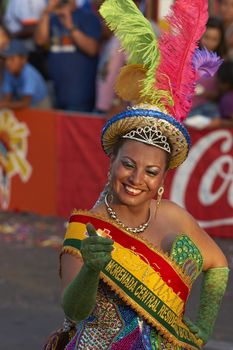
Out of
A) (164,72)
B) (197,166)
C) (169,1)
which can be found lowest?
(197,166)

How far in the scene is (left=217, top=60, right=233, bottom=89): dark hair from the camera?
9.97 metres

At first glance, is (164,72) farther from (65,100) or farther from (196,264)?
(65,100)

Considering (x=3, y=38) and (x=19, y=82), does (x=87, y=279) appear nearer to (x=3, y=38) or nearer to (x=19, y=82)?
(x=19, y=82)

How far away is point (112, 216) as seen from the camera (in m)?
4.21

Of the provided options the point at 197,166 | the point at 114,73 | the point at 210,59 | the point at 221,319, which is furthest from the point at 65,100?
the point at 210,59

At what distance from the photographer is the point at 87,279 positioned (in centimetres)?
379

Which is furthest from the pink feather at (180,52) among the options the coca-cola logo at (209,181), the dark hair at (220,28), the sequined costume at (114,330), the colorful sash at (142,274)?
the coca-cola logo at (209,181)

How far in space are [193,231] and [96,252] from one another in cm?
82

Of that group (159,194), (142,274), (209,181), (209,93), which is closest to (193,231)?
(159,194)

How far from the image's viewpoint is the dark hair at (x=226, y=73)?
9.97 meters

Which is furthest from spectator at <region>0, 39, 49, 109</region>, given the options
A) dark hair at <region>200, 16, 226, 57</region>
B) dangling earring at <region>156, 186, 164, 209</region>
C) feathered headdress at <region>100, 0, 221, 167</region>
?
dangling earring at <region>156, 186, 164, 209</region>

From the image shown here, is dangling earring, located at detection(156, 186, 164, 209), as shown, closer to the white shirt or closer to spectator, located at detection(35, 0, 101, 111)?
spectator, located at detection(35, 0, 101, 111)

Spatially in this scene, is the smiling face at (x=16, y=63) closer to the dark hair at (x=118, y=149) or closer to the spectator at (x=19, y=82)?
the spectator at (x=19, y=82)

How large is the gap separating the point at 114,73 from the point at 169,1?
1820 mm
